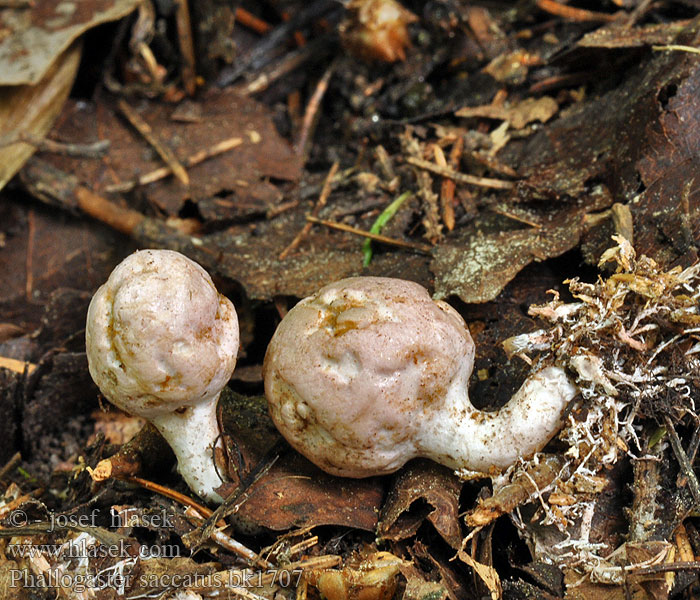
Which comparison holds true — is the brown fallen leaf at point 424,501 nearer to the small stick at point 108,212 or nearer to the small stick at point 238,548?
the small stick at point 238,548

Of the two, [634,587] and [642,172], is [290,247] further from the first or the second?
[634,587]

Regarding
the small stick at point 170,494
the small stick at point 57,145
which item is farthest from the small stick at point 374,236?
the small stick at point 57,145

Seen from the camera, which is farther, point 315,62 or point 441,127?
point 315,62

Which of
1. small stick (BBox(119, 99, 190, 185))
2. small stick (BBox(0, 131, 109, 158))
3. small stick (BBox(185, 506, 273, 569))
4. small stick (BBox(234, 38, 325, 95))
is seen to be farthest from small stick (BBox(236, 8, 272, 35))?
small stick (BBox(185, 506, 273, 569))

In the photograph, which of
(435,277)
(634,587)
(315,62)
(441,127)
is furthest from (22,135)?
(634,587)

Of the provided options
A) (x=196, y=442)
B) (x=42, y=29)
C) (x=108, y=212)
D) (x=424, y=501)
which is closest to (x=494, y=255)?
(x=424, y=501)

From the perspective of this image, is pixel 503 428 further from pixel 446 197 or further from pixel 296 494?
pixel 446 197
